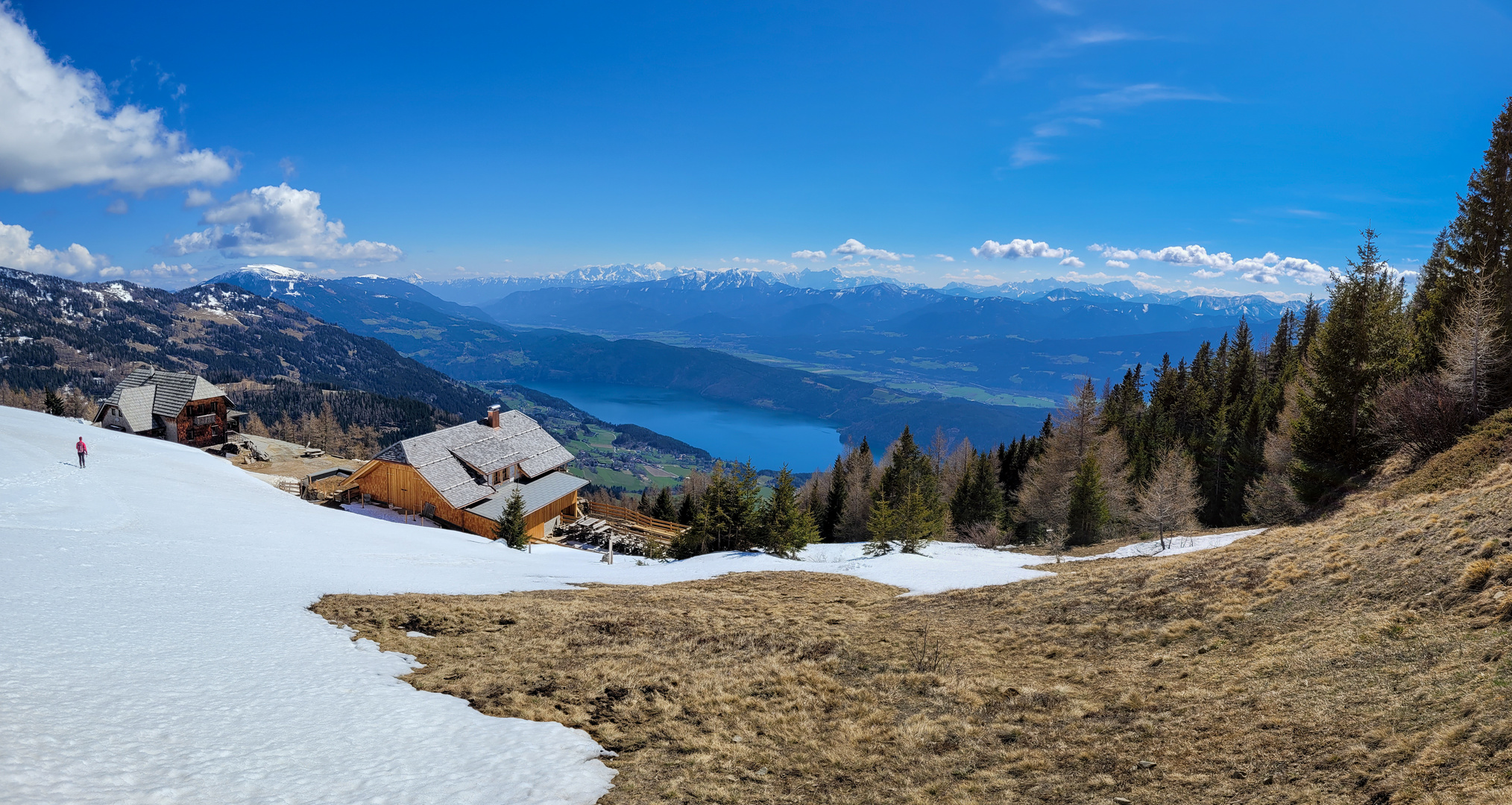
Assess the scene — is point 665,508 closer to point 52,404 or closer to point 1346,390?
point 1346,390

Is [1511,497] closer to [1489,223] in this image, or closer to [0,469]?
[1489,223]

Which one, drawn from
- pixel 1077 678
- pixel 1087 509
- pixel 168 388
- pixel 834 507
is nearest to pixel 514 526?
pixel 1077 678

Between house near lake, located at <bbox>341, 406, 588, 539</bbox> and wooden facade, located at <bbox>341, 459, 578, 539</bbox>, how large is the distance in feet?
0.16

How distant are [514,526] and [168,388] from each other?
42.9m

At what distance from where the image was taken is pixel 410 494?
3900cm

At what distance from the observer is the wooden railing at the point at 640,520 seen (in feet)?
145

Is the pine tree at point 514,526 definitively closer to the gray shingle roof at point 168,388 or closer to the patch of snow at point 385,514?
the patch of snow at point 385,514

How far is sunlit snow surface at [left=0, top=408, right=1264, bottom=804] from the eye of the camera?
7312 mm

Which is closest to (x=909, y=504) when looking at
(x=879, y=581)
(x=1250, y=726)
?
(x=879, y=581)

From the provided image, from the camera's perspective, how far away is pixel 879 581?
22562 millimetres

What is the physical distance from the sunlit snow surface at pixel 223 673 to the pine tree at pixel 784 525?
392 inches

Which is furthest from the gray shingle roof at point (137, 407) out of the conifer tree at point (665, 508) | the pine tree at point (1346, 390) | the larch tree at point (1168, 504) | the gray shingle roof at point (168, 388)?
the pine tree at point (1346, 390)

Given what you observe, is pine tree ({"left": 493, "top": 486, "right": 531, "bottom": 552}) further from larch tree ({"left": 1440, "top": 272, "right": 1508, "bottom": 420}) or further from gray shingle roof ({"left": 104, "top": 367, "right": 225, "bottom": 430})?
larch tree ({"left": 1440, "top": 272, "right": 1508, "bottom": 420})

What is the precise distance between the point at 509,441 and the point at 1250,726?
47117 millimetres
